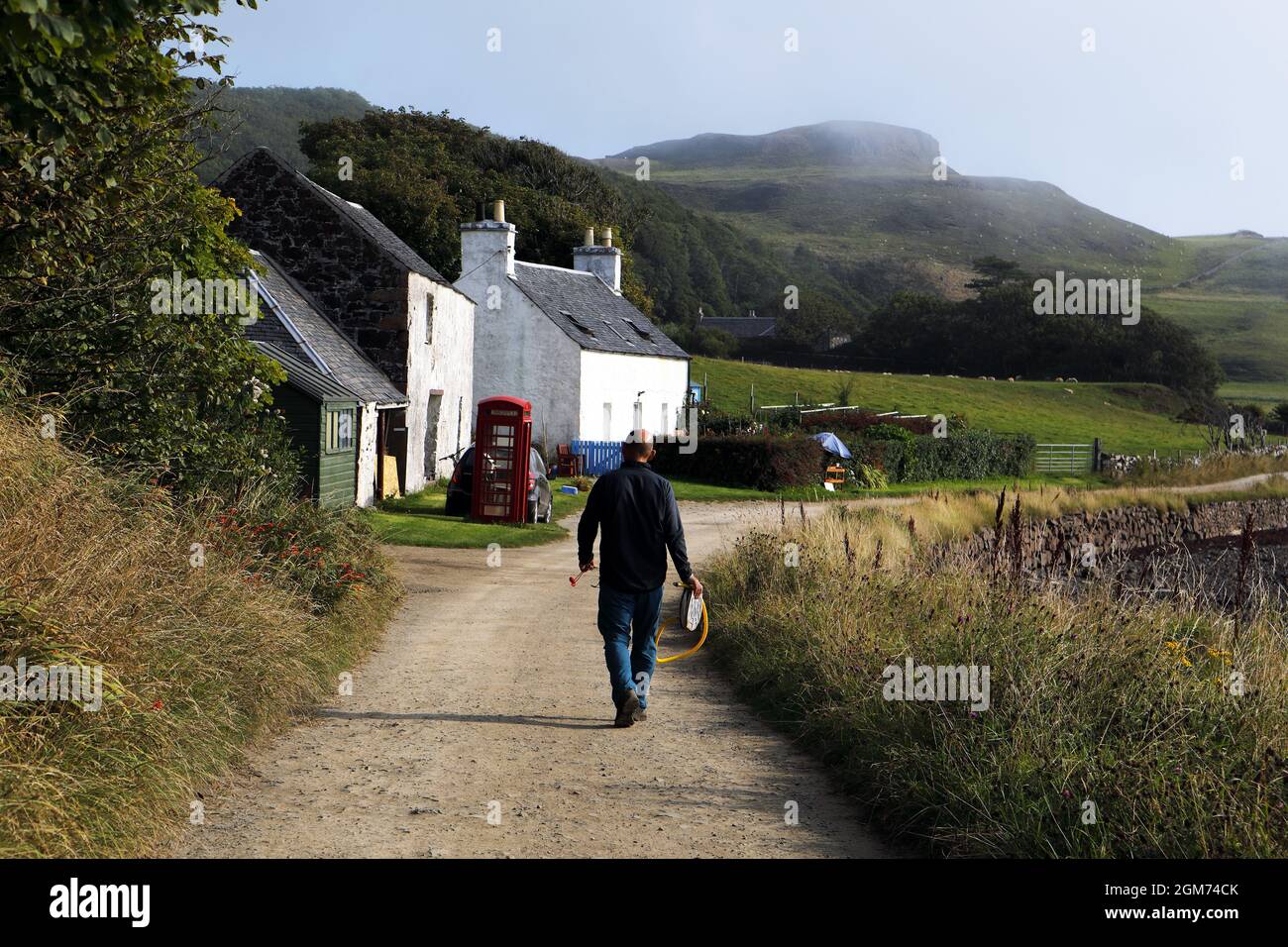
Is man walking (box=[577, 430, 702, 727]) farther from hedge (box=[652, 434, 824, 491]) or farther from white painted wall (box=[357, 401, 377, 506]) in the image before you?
hedge (box=[652, 434, 824, 491])

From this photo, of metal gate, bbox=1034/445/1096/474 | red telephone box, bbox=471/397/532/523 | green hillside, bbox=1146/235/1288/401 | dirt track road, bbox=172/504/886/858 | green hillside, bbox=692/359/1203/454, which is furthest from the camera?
green hillside, bbox=1146/235/1288/401

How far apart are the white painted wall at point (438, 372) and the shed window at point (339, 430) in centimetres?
484

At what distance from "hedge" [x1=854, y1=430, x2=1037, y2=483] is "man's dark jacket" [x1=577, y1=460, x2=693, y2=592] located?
32.0 metres

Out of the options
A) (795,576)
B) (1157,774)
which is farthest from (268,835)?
(795,576)

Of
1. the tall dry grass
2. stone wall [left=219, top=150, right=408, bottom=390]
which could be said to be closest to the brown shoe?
the tall dry grass

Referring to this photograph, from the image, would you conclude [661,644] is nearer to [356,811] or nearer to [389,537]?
[356,811]

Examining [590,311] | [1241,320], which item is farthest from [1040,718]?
[1241,320]

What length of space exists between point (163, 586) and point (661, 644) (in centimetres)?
581

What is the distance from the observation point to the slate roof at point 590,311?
1538 inches

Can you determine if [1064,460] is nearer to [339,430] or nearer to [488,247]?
[488,247]

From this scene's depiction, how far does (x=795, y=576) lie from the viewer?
13672 millimetres

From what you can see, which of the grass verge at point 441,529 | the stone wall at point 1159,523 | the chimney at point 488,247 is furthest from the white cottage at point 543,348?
the stone wall at point 1159,523

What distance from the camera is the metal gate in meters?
50.7

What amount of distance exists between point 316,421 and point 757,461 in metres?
19.1
